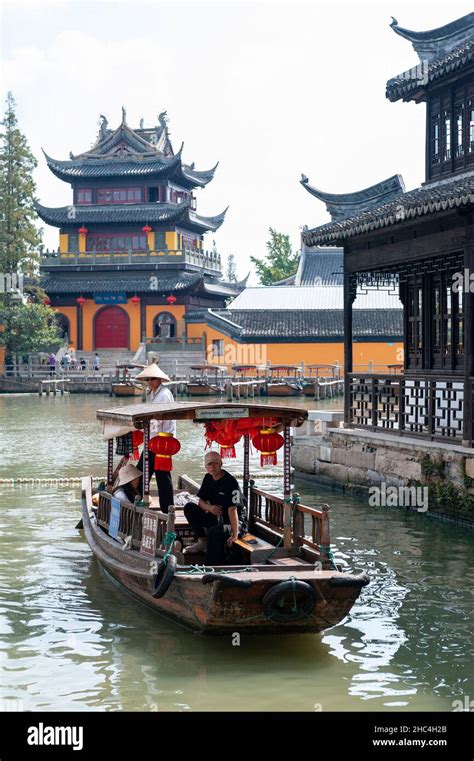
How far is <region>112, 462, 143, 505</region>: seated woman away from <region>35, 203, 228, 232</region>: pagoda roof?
4566 centimetres

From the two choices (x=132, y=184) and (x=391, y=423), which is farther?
(x=132, y=184)

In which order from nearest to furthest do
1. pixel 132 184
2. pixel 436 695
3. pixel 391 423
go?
1. pixel 436 695
2. pixel 391 423
3. pixel 132 184

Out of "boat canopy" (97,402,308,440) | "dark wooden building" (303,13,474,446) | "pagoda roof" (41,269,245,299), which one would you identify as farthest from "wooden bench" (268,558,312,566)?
"pagoda roof" (41,269,245,299)

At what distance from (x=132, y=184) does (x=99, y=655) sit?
51260 millimetres

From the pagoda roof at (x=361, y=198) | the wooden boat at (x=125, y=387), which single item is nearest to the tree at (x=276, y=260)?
the wooden boat at (x=125, y=387)

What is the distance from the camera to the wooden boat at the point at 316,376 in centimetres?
4572

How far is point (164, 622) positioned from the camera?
30.3ft

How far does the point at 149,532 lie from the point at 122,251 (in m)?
48.5

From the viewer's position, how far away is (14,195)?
2064 inches

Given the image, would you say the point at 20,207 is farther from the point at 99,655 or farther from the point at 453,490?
the point at 99,655

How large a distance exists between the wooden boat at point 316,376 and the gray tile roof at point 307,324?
2050 mm

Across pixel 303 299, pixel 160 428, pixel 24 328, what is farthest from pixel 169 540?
pixel 303 299

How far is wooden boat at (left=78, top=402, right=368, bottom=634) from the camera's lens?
323 inches
